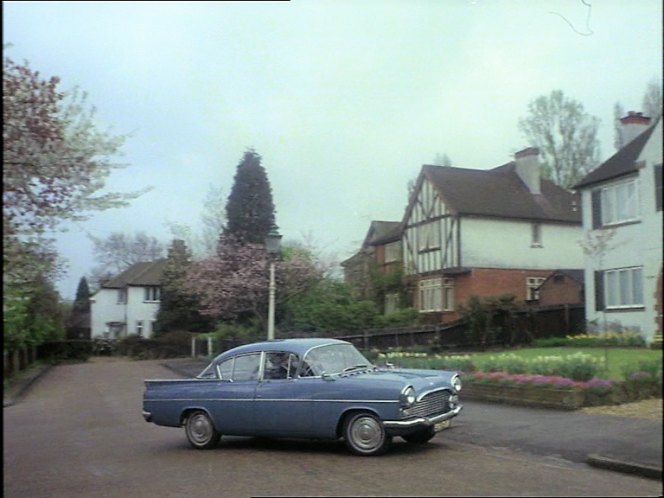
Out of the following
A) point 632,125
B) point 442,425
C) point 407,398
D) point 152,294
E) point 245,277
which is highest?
point 632,125

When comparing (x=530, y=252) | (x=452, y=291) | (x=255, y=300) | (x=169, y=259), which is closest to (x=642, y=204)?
(x=530, y=252)

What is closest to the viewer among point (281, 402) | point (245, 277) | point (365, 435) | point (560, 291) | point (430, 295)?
point (560, 291)

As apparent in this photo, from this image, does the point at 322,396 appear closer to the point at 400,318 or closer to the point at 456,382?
the point at 456,382


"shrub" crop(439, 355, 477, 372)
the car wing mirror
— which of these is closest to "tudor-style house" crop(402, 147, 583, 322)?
"shrub" crop(439, 355, 477, 372)

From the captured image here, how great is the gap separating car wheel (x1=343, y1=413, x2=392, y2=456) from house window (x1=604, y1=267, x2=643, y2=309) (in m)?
4.09

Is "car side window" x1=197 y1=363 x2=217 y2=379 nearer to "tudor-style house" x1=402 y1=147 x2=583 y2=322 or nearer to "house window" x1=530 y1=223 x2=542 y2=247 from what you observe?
"tudor-style house" x1=402 y1=147 x2=583 y2=322

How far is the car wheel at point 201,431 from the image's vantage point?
826 cm

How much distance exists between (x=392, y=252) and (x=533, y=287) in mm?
1181

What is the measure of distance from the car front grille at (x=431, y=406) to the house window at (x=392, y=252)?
247cm

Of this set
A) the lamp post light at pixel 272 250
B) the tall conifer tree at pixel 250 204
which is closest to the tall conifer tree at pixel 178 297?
the tall conifer tree at pixel 250 204

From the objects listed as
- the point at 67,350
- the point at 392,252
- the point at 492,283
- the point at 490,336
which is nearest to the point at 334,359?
the point at 392,252

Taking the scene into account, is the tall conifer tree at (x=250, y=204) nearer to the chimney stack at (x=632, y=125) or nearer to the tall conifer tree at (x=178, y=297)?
the tall conifer tree at (x=178, y=297)

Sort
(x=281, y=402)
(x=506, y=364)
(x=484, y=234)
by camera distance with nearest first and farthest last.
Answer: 1. (x=484, y=234)
2. (x=506, y=364)
3. (x=281, y=402)

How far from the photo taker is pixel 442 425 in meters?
7.21
